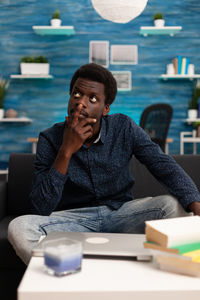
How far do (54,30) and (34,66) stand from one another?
52cm

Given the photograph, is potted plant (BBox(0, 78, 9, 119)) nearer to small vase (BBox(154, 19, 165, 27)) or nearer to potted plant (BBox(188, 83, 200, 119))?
small vase (BBox(154, 19, 165, 27))

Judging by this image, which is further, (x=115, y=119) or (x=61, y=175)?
(x=115, y=119)

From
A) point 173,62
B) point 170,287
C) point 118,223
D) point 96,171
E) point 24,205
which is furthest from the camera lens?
point 173,62

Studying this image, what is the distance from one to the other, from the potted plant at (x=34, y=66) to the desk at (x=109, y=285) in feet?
12.6

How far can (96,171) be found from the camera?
1.45 metres

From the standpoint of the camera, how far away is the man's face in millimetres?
1361

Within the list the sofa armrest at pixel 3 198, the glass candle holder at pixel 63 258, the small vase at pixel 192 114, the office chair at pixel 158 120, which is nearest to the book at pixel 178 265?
the glass candle holder at pixel 63 258

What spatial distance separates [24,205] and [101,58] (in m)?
3.03

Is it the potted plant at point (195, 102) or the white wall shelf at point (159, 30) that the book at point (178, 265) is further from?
the white wall shelf at point (159, 30)

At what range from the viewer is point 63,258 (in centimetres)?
67

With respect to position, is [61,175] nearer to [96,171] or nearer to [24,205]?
[96,171]

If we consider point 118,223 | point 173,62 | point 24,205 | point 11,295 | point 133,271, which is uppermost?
point 173,62

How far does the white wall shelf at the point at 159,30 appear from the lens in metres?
4.18

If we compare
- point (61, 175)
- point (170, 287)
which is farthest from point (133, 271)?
point (61, 175)
